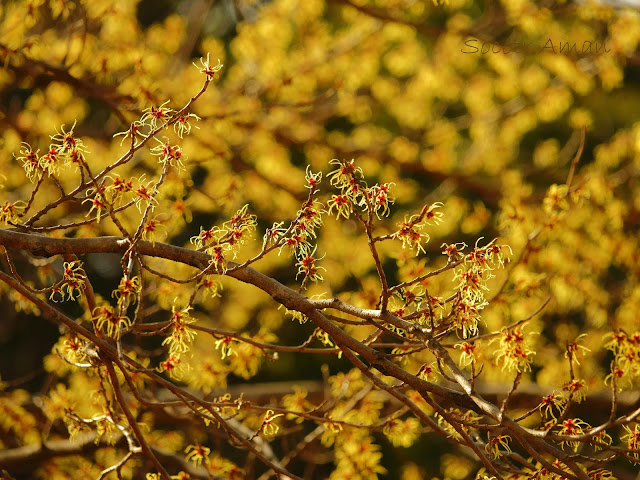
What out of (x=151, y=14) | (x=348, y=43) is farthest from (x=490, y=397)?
(x=151, y=14)

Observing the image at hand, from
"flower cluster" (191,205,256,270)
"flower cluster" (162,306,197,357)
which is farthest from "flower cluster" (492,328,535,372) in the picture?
"flower cluster" (162,306,197,357)

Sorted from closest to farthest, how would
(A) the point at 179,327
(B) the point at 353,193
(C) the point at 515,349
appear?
(B) the point at 353,193 < (C) the point at 515,349 < (A) the point at 179,327

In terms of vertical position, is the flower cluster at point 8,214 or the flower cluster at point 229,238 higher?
the flower cluster at point 8,214

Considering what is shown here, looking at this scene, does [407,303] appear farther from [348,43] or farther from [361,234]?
[361,234]

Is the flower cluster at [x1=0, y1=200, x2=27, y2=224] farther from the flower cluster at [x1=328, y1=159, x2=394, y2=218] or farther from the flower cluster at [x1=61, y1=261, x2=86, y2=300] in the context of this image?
the flower cluster at [x1=328, y1=159, x2=394, y2=218]

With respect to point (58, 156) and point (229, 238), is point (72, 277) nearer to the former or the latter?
point (58, 156)

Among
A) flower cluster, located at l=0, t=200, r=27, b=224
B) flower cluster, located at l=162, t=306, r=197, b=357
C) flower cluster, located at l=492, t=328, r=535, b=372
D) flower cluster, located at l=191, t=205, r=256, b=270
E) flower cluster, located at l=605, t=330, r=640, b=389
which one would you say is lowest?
flower cluster, located at l=605, t=330, r=640, b=389

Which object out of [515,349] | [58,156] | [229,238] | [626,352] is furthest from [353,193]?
[626,352]

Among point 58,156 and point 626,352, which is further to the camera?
point 626,352

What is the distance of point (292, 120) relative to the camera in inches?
251

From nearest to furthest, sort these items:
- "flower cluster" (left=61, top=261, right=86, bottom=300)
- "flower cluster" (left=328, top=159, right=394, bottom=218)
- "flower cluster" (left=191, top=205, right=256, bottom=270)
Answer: "flower cluster" (left=328, top=159, right=394, bottom=218), "flower cluster" (left=191, top=205, right=256, bottom=270), "flower cluster" (left=61, top=261, right=86, bottom=300)

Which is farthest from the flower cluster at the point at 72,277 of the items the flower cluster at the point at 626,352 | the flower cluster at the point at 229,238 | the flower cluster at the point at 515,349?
the flower cluster at the point at 626,352

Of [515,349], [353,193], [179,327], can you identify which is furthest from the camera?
[179,327]

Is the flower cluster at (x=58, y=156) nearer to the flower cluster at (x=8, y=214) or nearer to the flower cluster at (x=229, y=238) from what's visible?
the flower cluster at (x=8, y=214)
